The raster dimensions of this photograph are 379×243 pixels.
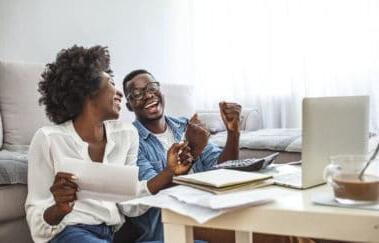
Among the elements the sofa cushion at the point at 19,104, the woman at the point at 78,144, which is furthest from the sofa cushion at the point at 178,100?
the woman at the point at 78,144

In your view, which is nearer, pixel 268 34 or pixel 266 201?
pixel 266 201

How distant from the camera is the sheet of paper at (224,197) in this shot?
77cm

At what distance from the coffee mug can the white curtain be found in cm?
199

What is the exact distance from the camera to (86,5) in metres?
2.95

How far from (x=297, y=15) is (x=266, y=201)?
7.34 feet

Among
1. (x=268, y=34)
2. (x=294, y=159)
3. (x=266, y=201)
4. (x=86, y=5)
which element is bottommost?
(x=294, y=159)

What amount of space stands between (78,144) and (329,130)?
69cm

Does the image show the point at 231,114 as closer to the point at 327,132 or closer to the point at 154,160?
the point at 154,160

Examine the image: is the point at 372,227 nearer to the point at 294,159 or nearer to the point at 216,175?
the point at 216,175

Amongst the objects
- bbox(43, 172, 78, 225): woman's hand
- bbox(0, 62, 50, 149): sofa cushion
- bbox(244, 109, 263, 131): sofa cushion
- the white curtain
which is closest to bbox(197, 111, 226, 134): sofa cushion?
bbox(244, 109, 263, 131): sofa cushion

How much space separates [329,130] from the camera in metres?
0.87

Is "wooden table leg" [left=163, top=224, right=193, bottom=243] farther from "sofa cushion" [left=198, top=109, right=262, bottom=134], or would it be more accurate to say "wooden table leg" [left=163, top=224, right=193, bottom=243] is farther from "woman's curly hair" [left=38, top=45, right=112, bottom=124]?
"sofa cushion" [left=198, top=109, right=262, bottom=134]

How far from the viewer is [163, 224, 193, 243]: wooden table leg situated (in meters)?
0.82

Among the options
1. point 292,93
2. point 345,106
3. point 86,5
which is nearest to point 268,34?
point 292,93
